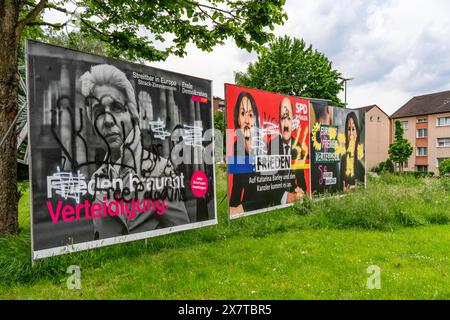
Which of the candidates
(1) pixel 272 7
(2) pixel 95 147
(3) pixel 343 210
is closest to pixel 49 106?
(2) pixel 95 147

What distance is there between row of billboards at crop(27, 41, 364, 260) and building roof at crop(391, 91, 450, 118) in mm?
56047

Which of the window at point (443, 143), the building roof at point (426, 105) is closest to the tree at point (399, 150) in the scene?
the window at point (443, 143)

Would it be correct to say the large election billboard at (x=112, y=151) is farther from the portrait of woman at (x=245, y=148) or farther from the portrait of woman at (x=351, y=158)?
the portrait of woman at (x=351, y=158)

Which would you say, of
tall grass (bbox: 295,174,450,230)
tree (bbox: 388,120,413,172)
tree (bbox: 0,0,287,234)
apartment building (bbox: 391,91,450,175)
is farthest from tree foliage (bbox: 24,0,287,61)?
apartment building (bbox: 391,91,450,175)

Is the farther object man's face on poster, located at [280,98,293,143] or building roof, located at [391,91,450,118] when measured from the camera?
building roof, located at [391,91,450,118]

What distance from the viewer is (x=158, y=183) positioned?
6.38m

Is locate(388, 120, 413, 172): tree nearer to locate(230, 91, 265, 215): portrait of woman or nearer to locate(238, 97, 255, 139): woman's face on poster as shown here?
locate(230, 91, 265, 215): portrait of woman

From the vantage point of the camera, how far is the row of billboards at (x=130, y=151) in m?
4.91

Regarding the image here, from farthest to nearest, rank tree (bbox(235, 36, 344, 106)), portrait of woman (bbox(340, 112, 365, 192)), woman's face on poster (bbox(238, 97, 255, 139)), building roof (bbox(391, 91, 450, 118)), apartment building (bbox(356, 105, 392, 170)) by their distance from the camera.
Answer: apartment building (bbox(356, 105, 392, 170))
building roof (bbox(391, 91, 450, 118))
tree (bbox(235, 36, 344, 106))
portrait of woman (bbox(340, 112, 365, 192))
woman's face on poster (bbox(238, 97, 255, 139))

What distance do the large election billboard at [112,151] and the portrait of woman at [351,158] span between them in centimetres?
670

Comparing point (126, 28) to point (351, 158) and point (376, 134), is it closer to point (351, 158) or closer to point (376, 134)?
point (351, 158)

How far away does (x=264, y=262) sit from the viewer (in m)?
5.49

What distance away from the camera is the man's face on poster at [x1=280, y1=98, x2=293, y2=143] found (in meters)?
9.55

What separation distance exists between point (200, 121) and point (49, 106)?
9.84 feet
